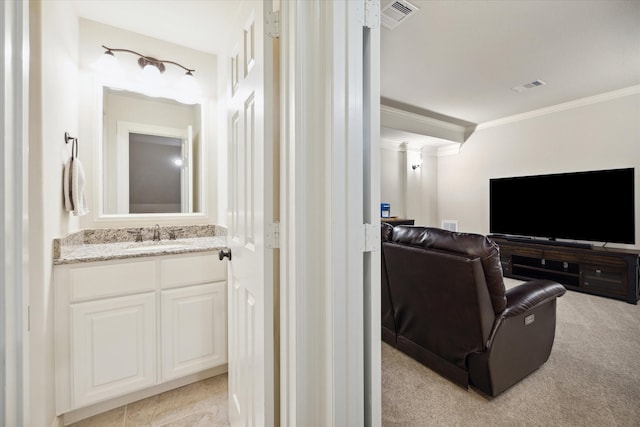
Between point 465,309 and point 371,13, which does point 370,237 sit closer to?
point 371,13

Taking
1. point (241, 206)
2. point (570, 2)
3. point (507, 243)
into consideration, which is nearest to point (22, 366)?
point (241, 206)

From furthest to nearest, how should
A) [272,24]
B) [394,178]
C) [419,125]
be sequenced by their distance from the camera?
[394,178] < [419,125] < [272,24]

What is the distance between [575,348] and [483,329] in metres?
1.44

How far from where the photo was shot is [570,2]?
7.18 feet

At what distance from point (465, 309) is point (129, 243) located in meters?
2.33

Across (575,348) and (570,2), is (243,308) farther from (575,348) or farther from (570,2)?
(570,2)

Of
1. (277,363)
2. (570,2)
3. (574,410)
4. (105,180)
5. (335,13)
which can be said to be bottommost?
(574,410)

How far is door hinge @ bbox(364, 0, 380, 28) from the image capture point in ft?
2.92

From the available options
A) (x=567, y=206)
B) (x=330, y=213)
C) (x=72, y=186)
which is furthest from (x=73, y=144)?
(x=567, y=206)

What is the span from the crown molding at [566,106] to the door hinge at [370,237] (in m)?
4.95

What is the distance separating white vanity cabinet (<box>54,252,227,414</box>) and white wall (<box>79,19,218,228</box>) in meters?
0.64

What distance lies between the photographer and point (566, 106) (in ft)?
13.6

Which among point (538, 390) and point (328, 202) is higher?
point (328, 202)

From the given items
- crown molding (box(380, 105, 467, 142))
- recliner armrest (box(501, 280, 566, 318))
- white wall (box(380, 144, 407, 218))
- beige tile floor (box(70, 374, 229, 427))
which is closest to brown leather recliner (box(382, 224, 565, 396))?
recliner armrest (box(501, 280, 566, 318))
